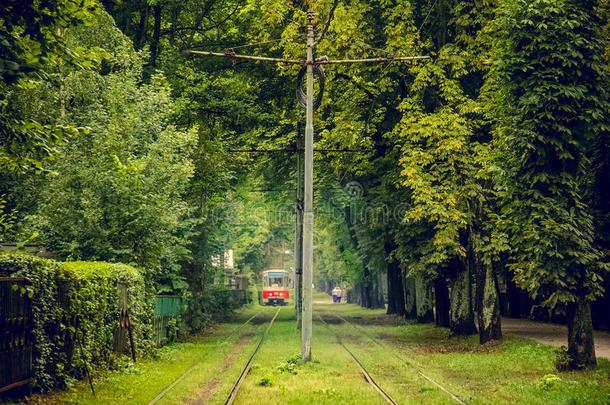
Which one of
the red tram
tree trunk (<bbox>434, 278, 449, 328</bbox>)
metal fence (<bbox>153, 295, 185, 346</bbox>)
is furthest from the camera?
the red tram

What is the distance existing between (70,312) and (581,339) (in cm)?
1132

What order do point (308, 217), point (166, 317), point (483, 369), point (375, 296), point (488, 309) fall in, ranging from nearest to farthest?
point (483, 369) → point (308, 217) → point (488, 309) → point (166, 317) → point (375, 296)

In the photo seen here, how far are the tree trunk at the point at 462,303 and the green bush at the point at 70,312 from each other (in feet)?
39.9

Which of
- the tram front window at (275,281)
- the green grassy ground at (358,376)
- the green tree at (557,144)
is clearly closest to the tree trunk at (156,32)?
the green grassy ground at (358,376)

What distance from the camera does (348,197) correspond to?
3397 cm

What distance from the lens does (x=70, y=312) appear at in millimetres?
12125

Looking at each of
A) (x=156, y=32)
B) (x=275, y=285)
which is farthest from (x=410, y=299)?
(x=275, y=285)

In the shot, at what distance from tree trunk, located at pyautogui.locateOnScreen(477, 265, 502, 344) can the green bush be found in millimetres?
11309

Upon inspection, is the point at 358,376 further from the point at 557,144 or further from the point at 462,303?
the point at 462,303

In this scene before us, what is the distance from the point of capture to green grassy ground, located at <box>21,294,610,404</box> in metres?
12.1

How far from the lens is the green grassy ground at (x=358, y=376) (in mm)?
12117

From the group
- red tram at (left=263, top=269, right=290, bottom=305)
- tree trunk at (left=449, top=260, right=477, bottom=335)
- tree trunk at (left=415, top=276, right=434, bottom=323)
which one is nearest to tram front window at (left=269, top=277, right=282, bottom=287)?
red tram at (left=263, top=269, right=290, bottom=305)

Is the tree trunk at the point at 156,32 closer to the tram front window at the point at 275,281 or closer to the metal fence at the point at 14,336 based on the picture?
the metal fence at the point at 14,336

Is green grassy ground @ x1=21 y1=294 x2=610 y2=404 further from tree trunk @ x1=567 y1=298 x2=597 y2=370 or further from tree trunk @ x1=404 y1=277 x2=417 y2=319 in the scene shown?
tree trunk @ x1=404 y1=277 x2=417 y2=319
